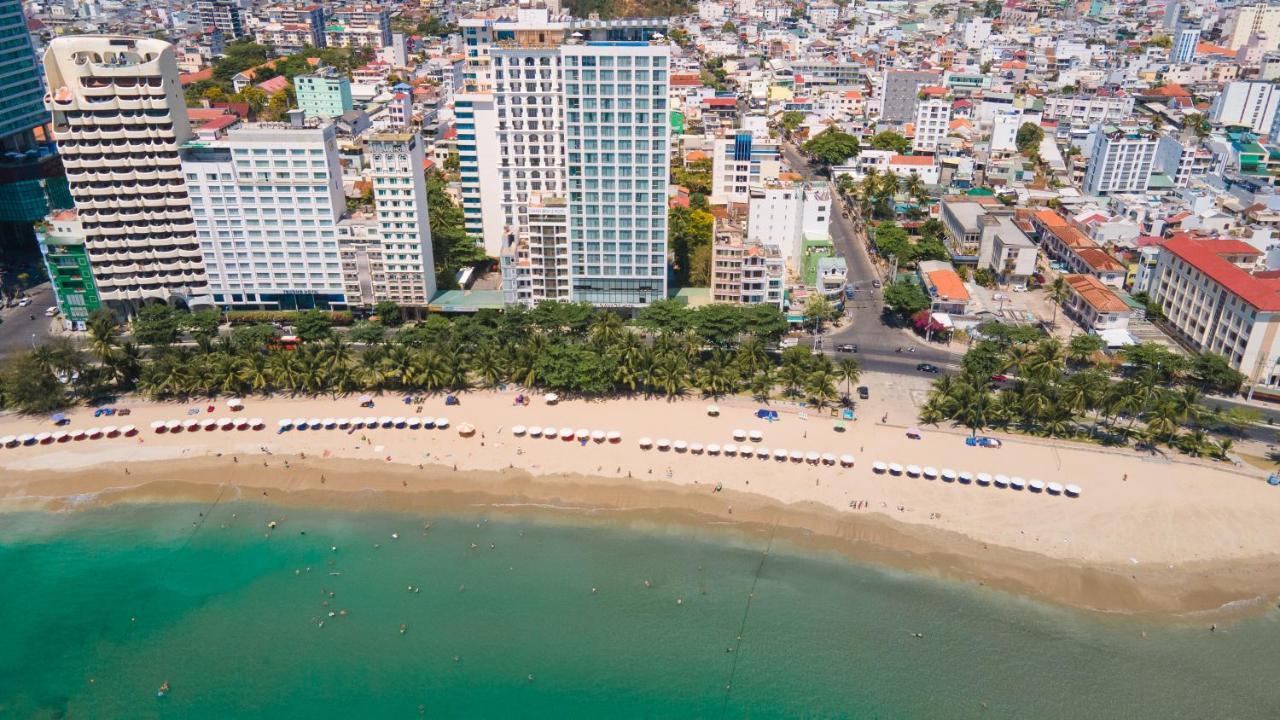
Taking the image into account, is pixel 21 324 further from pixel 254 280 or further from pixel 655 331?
pixel 655 331

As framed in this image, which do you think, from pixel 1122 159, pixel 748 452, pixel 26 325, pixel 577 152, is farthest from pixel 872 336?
pixel 26 325

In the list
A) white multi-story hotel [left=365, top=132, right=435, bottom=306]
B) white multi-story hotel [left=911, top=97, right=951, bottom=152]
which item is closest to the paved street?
white multi-story hotel [left=365, top=132, right=435, bottom=306]

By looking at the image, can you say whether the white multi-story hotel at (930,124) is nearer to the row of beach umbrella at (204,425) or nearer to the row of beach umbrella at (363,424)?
the row of beach umbrella at (363,424)

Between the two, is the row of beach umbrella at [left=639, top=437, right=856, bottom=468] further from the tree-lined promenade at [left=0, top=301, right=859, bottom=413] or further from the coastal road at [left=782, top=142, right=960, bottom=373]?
the coastal road at [left=782, top=142, right=960, bottom=373]

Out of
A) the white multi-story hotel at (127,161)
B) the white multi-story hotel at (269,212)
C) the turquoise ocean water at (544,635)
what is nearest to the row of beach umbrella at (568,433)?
the turquoise ocean water at (544,635)

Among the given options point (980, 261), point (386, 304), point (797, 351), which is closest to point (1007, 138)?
point (980, 261)

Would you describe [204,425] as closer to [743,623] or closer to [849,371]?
[743,623]
